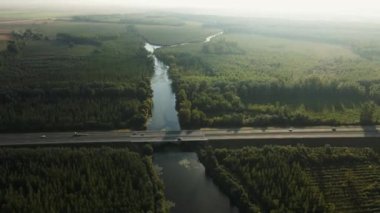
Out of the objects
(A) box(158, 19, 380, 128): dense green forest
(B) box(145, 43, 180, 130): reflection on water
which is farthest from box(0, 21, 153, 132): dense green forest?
(A) box(158, 19, 380, 128): dense green forest

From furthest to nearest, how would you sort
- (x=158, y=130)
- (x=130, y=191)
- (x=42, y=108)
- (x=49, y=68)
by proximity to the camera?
(x=49, y=68) → (x=42, y=108) → (x=158, y=130) → (x=130, y=191)

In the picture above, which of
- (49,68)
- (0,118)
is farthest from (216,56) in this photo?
(0,118)

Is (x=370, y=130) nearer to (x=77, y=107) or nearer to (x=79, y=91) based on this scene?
(x=77, y=107)

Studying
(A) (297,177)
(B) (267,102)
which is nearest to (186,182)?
(A) (297,177)

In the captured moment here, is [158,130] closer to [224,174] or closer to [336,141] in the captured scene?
[224,174]

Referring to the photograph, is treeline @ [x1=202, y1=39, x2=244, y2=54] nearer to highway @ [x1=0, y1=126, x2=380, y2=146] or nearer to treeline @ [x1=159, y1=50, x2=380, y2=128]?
treeline @ [x1=159, y1=50, x2=380, y2=128]

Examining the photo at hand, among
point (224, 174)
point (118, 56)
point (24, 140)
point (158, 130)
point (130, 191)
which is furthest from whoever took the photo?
point (118, 56)
